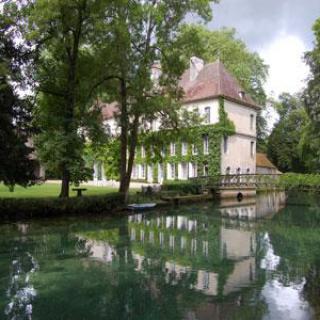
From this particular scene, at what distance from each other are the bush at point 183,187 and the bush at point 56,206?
828 centimetres

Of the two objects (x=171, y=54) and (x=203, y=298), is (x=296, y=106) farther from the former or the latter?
(x=203, y=298)

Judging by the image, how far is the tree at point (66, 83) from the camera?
808 inches

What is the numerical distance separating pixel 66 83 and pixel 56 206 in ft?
20.4

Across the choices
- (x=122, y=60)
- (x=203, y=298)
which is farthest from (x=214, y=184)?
(x=203, y=298)

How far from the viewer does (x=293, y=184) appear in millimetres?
34719

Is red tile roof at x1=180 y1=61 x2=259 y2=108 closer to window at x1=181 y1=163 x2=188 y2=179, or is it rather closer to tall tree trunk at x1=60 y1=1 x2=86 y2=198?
window at x1=181 y1=163 x2=188 y2=179

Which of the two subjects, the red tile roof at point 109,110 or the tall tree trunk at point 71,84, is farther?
the red tile roof at point 109,110

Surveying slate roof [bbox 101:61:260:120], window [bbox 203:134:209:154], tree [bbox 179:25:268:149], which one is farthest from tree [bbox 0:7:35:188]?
tree [bbox 179:25:268:149]

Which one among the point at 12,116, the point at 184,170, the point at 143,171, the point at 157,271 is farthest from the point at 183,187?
the point at 157,271

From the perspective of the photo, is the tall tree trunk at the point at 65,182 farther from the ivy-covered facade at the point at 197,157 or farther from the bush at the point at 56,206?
the ivy-covered facade at the point at 197,157

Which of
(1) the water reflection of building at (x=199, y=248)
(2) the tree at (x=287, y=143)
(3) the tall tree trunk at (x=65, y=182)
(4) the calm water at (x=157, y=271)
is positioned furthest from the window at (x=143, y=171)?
(4) the calm water at (x=157, y=271)

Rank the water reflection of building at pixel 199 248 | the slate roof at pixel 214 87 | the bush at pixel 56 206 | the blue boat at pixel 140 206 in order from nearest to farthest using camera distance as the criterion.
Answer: the water reflection of building at pixel 199 248
the bush at pixel 56 206
the blue boat at pixel 140 206
the slate roof at pixel 214 87

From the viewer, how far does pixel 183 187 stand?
112 ft

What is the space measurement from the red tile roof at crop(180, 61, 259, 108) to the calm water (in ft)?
67.4
